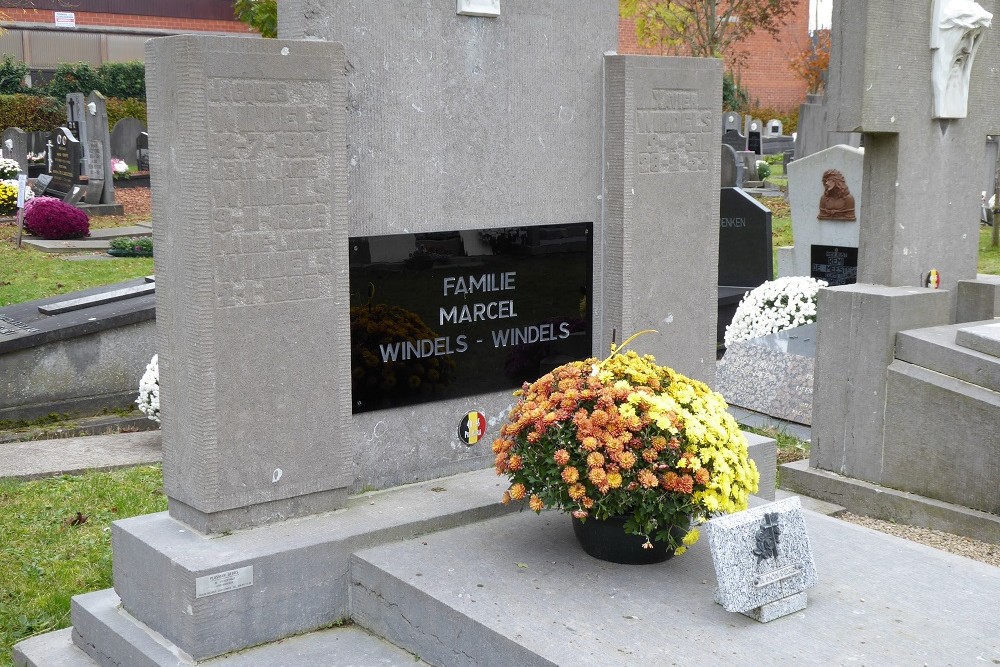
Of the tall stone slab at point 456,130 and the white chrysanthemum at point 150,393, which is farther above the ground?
the tall stone slab at point 456,130

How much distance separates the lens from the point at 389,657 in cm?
368

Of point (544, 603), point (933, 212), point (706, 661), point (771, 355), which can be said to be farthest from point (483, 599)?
point (771, 355)

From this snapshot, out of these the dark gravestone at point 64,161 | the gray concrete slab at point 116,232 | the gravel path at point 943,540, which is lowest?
the gravel path at point 943,540

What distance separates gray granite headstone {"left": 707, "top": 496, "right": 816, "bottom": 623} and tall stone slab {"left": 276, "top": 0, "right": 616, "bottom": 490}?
158cm

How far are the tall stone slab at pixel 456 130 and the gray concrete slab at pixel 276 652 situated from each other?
29.9 inches

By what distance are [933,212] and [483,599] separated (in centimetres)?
424

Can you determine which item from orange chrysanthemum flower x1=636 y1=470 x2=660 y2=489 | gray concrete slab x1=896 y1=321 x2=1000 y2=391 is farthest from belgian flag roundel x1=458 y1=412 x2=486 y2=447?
gray concrete slab x1=896 y1=321 x2=1000 y2=391

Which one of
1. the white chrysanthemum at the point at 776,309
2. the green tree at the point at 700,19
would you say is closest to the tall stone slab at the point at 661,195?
the white chrysanthemum at the point at 776,309

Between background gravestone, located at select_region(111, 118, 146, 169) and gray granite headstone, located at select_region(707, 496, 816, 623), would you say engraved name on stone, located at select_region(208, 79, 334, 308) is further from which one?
background gravestone, located at select_region(111, 118, 146, 169)

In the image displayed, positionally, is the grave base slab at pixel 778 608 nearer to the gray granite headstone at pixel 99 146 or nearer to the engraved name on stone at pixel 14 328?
the engraved name on stone at pixel 14 328

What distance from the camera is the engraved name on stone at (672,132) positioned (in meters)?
4.86

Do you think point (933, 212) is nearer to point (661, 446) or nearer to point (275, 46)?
point (661, 446)

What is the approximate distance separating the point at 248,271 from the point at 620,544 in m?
1.69

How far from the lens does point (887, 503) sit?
605 centimetres
